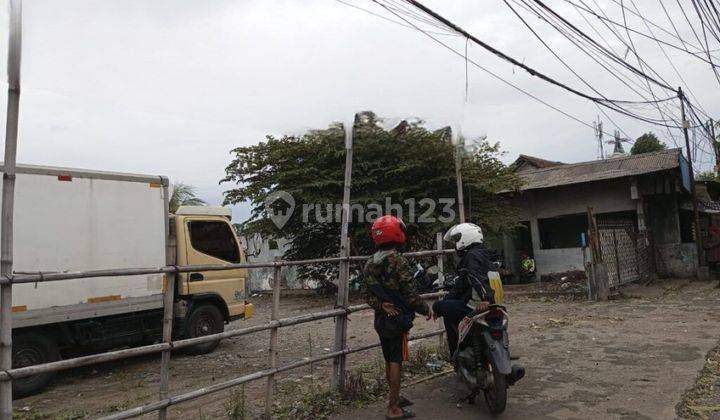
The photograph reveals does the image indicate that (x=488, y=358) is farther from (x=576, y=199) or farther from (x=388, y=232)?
(x=576, y=199)

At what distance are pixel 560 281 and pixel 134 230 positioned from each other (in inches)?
526

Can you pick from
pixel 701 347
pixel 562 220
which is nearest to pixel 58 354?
pixel 701 347

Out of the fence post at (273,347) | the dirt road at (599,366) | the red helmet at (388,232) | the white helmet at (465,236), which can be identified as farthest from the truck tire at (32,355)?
the white helmet at (465,236)

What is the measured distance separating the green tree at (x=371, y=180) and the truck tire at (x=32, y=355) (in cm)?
862

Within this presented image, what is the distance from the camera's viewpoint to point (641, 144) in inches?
1361

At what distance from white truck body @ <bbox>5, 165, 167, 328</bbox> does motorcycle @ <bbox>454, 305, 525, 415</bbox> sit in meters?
4.73

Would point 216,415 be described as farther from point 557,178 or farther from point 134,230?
point 557,178

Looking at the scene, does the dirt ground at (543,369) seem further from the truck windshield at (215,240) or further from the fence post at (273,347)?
the truck windshield at (215,240)

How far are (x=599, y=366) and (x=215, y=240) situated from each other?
585 centimetres

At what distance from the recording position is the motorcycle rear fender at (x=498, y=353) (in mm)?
4285

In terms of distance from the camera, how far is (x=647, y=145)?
34000 millimetres

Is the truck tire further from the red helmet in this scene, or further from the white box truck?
the red helmet

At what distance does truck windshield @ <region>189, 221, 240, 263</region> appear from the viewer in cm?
842

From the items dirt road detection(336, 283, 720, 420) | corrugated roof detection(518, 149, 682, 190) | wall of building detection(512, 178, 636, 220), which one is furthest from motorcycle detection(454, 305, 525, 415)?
wall of building detection(512, 178, 636, 220)
